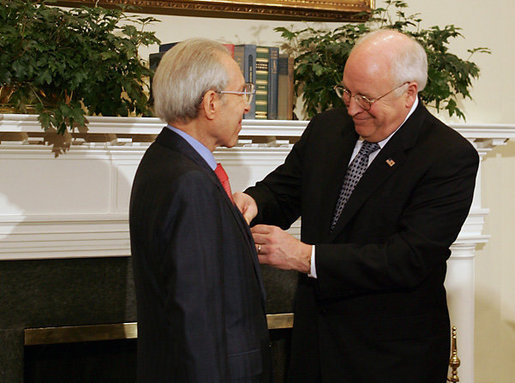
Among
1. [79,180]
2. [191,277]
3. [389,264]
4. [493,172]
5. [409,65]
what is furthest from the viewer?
[493,172]

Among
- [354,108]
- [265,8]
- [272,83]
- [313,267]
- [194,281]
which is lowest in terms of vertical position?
[313,267]

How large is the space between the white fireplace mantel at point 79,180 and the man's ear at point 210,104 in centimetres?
109

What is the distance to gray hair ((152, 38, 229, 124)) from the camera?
1.61 m

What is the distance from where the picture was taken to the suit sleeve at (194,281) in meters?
1.47

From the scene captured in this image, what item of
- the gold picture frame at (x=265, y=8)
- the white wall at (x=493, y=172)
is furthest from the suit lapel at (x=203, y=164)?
the white wall at (x=493, y=172)

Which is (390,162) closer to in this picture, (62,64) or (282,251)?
(282,251)

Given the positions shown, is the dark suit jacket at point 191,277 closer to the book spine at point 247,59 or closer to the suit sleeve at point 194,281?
the suit sleeve at point 194,281

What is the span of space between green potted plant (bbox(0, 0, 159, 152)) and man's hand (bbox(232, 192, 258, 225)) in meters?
0.68

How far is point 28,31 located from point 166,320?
4.61 ft

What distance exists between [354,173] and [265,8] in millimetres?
1336

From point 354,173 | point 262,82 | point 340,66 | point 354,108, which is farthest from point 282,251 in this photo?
point 340,66

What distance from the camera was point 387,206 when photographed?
213 centimetres

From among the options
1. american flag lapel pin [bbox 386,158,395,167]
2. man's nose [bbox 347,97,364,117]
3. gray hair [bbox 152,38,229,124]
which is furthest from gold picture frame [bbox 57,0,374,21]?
gray hair [bbox 152,38,229,124]

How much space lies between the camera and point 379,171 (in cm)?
215
